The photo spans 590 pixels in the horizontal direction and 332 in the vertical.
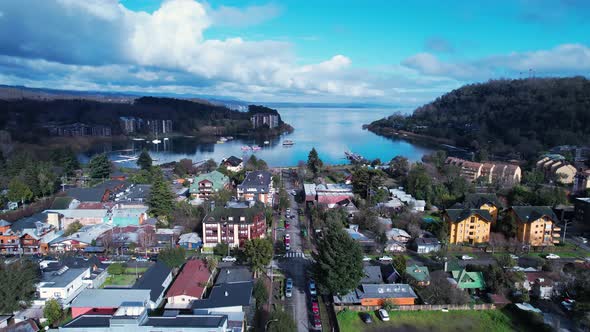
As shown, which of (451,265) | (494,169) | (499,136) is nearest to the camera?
(451,265)

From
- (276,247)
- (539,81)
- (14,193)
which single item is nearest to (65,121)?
(14,193)

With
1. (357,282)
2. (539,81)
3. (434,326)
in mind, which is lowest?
(434,326)

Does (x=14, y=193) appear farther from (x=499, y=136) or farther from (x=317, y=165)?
(x=499, y=136)

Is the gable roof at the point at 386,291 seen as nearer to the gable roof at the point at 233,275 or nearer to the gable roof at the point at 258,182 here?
the gable roof at the point at 233,275

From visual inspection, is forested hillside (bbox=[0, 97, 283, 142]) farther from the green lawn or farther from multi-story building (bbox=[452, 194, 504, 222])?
the green lawn

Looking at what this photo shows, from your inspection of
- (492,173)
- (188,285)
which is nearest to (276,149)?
(492,173)
